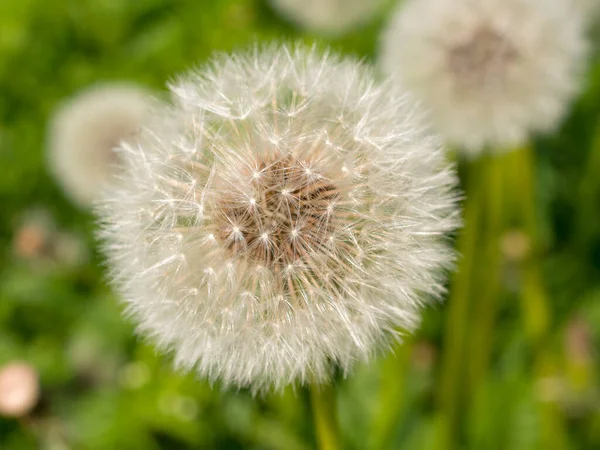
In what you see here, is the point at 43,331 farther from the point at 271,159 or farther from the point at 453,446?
the point at 271,159

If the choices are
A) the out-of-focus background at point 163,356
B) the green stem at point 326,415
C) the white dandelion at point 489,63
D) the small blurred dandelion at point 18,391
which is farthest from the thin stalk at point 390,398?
the small blurred dandelion at point 18,391

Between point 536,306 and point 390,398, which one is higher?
point 536,306

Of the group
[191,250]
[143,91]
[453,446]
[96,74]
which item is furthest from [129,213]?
[96,74]

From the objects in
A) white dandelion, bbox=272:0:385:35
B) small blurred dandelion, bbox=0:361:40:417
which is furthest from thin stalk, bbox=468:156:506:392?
small blurred dandelion, bbox=0:361:40:417

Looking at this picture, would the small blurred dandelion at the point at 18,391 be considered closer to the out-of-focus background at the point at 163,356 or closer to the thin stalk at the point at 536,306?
the out-of-focus background at the point at 163,356

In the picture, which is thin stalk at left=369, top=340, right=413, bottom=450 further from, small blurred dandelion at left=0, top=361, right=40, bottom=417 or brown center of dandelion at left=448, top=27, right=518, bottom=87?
small blurred dandelion at left=0, top=361, right=40, bottom=417

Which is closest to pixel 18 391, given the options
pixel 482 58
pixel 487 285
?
pixel 487 285

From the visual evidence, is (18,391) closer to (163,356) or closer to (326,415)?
(163,356)
